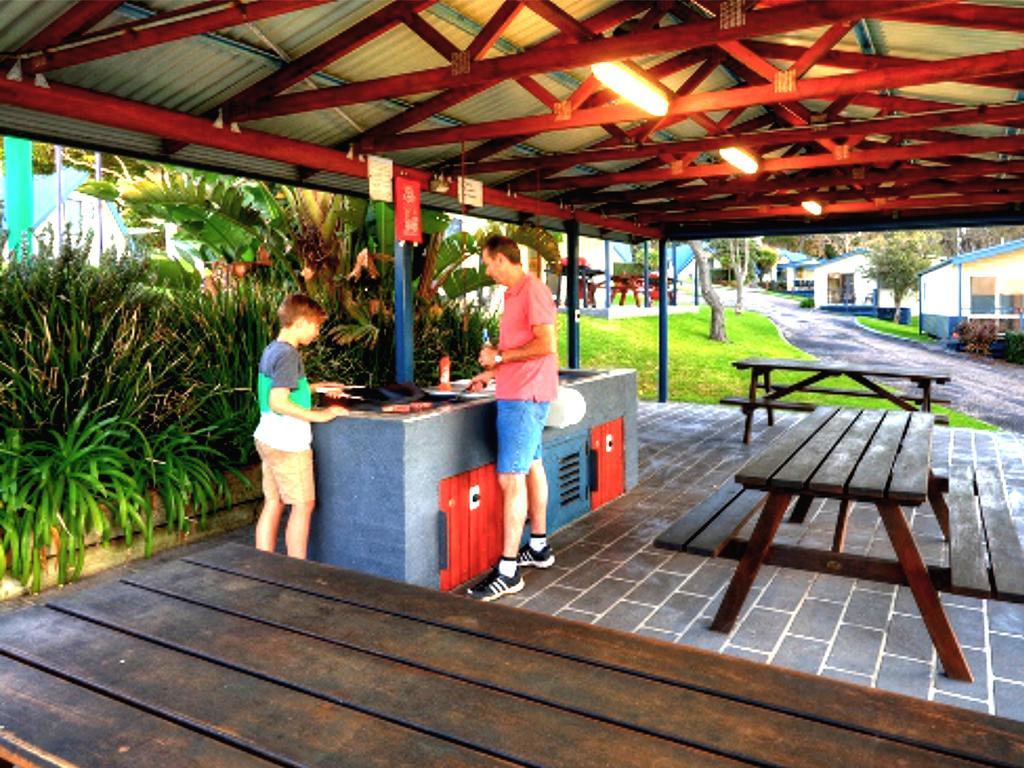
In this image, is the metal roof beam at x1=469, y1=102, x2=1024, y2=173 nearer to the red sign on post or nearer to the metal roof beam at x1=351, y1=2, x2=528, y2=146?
the red sign on post

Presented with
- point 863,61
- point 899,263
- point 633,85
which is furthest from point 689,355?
point 899,263

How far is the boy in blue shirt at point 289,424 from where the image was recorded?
4016 millimetres

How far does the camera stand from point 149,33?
12.5 feet

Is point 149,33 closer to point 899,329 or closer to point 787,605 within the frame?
Answer: point 787,605

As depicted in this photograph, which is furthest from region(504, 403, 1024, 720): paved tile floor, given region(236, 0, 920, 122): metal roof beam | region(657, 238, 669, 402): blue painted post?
region(657, 238, 669, 402): blue painted post

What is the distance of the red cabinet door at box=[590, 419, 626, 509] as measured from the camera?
6113 millimetres

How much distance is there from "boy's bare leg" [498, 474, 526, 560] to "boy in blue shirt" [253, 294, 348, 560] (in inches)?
39.1

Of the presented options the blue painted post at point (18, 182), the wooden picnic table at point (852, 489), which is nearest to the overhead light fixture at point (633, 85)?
the wooden picnic table at point (852, 489)

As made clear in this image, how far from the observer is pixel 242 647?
181cm

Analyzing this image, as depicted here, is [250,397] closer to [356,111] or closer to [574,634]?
[356,111]

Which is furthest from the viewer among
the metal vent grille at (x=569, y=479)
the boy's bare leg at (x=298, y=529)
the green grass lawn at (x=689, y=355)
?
the green grass lawn at (x=689, y=355)

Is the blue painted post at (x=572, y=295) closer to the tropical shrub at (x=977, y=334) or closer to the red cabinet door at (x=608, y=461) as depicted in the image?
the red cabinet door at (x=608, y=461)

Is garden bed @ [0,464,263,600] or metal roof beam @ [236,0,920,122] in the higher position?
metal roof beam @ [236,0,920,122]

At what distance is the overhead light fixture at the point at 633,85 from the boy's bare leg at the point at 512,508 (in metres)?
2.34
